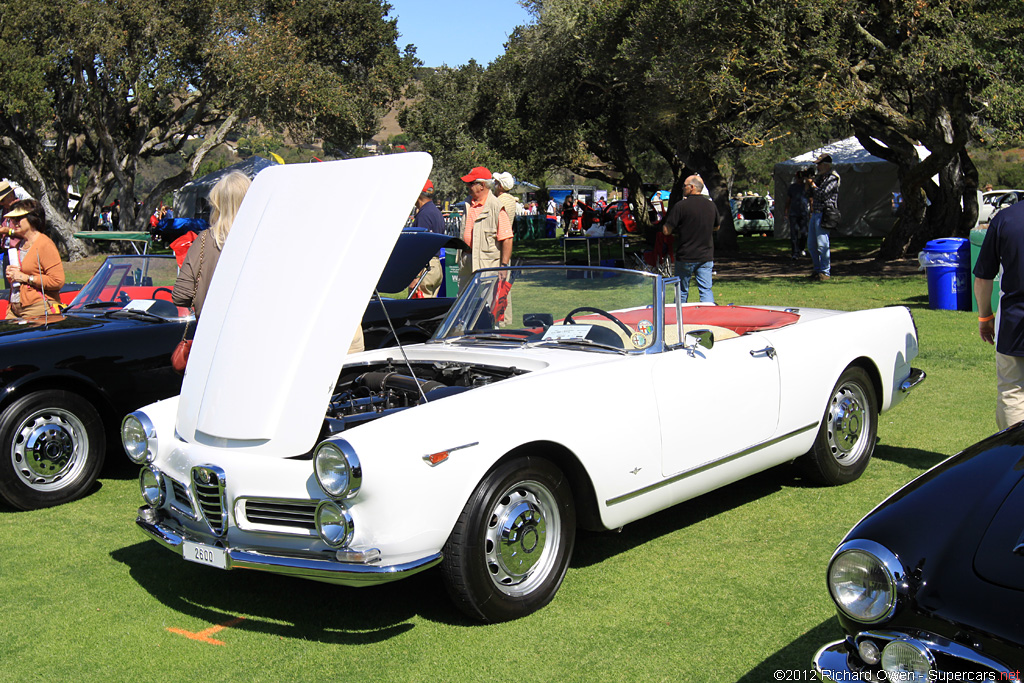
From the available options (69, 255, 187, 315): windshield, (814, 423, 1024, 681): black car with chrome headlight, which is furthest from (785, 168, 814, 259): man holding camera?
(814, 423, 1024, 681): black car with chrome headlight

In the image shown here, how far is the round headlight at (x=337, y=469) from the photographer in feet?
10.9

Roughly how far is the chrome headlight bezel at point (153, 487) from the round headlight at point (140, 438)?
6 centimetres

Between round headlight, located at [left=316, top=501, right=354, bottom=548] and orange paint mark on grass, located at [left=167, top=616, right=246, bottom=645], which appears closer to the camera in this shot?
round headlight, located at [left=316, top=501, right=354, bottom=548]

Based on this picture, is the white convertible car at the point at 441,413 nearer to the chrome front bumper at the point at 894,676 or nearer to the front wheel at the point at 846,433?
the front wheel at the point at 846,433

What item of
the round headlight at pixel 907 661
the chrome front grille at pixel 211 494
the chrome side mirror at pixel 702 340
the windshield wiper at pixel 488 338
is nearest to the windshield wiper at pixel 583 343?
the windshield wiper at pixel 488 338

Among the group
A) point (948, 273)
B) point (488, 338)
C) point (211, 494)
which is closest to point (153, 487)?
point (211, 494)

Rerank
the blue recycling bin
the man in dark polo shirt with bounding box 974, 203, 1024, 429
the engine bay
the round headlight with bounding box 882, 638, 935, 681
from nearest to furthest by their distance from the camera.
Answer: the round headlight with bounding box 882, 638, 935, 681 < the engine bay < the man in dark polo shirt with bounding box 974, 203, 1024, 429 < the blue recycling bin

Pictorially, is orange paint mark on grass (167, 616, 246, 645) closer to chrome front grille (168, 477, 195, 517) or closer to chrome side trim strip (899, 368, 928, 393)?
chrome front grille (168, 477, 195, 517)

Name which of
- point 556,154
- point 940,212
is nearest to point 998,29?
point 940,212

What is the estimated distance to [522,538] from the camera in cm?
377

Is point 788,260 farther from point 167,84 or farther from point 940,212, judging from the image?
point 167,84

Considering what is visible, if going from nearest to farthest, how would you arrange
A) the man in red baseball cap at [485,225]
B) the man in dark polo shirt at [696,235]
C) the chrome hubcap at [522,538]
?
1. the chrome hubcap at [522,538]
2. the man in red baseball cap at [485,225]
3. the man in dark polo shirt at [696,235]

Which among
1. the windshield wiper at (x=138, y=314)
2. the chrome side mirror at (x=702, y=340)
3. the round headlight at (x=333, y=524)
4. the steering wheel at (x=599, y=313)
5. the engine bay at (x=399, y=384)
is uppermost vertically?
the windshield wiper at (x=138, y=314)

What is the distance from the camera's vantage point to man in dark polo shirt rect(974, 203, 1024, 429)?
4527 mm
